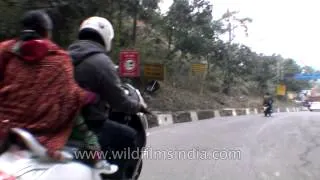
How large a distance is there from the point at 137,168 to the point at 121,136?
543 millimetres

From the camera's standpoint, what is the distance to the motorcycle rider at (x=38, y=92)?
3109mm

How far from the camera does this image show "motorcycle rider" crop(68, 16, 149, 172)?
3846mm

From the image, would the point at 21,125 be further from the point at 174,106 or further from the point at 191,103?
the point at 191,103

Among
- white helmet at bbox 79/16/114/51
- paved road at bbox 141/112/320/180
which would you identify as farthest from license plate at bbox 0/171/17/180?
paved road at bbox 141/112/320/180

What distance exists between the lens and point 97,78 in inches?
152

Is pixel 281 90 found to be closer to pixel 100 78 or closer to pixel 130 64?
pixel 130 64

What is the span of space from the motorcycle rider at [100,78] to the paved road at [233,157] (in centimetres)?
357

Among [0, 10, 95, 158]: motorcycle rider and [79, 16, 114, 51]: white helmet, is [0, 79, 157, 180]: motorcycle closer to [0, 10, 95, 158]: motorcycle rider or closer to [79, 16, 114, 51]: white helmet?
[0, 10, 95, 158]: motorcycle rider

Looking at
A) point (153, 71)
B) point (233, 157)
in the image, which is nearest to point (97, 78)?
point (233, 157)

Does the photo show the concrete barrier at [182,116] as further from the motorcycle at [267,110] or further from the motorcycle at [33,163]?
the motorcycle at [33,163]

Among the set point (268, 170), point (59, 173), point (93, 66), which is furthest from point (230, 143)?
point (59, 173)

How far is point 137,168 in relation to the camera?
4586mm

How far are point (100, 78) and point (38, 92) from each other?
31.0 inches

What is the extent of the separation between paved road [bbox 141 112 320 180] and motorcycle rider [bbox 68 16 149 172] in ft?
11.7
